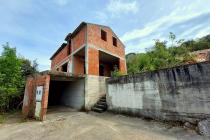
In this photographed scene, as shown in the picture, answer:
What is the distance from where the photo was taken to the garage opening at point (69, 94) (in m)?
9.54

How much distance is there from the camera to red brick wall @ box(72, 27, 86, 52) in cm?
1072

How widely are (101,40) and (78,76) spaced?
4.07m

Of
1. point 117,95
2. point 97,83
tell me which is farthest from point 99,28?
point 117,95

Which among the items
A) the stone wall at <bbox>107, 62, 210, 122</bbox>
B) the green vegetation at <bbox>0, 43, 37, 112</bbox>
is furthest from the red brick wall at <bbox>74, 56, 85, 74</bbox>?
the stone wall at <bbox>107, 62, 210, 122</bbox>

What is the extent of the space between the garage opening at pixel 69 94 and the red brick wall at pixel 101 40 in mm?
3414

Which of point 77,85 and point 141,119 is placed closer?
point 141,119

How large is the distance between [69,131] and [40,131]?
3.73 feet

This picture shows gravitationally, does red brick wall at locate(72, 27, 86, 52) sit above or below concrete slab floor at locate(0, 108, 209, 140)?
above

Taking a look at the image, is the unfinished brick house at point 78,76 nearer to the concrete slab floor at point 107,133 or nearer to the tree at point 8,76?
the concrete slab floor at point 107,133

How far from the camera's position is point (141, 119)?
6.16 meters

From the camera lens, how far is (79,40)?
11.2 metres

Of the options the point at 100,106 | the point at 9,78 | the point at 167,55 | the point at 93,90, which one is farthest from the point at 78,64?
the point at 167,55

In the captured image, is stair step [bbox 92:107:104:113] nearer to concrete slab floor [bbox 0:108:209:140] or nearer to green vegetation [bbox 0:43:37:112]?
concrete slab floor [bbox 0:108:209:140]

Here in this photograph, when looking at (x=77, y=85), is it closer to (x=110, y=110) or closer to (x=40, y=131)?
(x=110, y=110)
